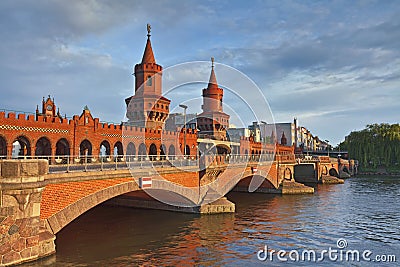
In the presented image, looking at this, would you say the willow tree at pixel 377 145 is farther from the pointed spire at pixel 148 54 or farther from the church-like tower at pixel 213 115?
the pointed spire at pixel 148 54

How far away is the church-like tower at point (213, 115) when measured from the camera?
69.9 meters

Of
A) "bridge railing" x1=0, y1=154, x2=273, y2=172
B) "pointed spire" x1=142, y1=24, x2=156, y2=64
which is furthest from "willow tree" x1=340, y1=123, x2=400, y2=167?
"pointed spire" x1=142, y1=24, x2=156, y2=64

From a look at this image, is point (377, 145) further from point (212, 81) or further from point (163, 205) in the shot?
point (163, 205)

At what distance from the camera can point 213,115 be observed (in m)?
72.4

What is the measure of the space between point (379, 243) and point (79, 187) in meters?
21.4

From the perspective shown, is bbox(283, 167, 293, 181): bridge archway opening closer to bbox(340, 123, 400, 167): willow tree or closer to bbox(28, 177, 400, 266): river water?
bbox(28, 177, 400, 266): river water

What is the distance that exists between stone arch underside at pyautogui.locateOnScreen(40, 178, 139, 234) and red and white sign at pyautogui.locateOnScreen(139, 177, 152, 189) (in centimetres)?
247

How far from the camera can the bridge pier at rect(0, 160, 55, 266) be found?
1555cm

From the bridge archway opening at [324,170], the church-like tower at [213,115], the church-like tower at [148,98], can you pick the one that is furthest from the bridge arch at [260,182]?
the bridge archway opening at [324,170]

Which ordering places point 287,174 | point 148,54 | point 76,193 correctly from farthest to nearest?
point 287,174
point 148,54
point 76,193

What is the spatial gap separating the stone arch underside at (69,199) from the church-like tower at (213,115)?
4378 centimetres

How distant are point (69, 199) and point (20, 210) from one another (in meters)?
3.64
